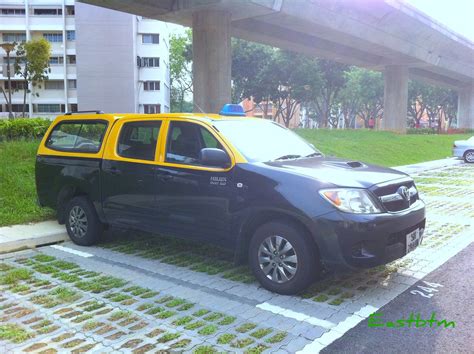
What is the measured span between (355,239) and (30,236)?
481 centimetres

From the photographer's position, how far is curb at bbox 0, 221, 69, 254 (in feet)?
21.5

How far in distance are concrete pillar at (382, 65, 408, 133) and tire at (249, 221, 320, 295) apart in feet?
103

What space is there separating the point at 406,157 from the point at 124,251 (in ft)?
58.1

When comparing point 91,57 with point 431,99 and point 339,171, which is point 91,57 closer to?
point 431,99

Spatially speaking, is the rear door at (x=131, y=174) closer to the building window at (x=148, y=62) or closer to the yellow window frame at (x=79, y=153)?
the yellow window frame at (x=79, y=153)

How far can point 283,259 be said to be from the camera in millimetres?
4734

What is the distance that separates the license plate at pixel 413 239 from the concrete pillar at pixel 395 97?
30.7 m

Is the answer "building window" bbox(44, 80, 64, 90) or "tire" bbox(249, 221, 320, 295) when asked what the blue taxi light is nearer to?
"tire" bbox(249, 221, 320, 295)

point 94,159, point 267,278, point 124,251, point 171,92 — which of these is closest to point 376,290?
point 267,278

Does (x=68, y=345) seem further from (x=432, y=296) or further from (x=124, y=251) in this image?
(x=432, y=296)

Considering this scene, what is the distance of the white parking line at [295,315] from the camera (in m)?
4.10

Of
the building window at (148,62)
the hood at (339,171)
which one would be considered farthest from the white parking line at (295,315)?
the building window at (148,62)

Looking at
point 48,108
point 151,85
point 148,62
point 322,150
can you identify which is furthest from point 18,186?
point 48,108

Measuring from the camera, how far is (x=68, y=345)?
371 centimetres
